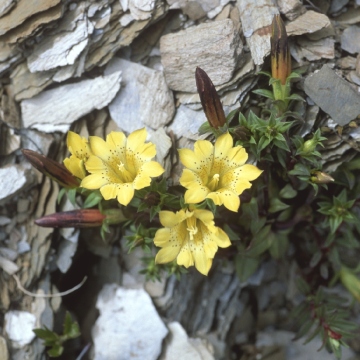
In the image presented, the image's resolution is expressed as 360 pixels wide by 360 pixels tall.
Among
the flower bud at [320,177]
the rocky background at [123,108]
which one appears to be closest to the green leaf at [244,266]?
the rocky background at [123,108]

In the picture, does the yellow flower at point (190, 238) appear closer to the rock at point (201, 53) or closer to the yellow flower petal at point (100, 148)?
the yellow flower petal at point (100, 148)

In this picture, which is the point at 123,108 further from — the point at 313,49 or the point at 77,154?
the point at 313,49

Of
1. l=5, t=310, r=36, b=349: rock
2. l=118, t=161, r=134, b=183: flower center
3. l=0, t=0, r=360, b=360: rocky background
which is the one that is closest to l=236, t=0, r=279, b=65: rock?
l=0, t=0, r=360, b=360: rocky background

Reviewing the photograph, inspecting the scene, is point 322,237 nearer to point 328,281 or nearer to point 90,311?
point 328,281

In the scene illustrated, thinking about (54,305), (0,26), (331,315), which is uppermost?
(0,26)

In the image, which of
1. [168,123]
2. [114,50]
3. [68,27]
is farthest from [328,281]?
[68,27]

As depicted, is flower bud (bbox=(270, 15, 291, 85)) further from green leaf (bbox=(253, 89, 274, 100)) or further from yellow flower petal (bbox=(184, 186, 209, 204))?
yellow flower petal (bbox=(184, 186, 209, 204))

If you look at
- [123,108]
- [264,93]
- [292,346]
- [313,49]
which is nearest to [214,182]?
[264,93]
